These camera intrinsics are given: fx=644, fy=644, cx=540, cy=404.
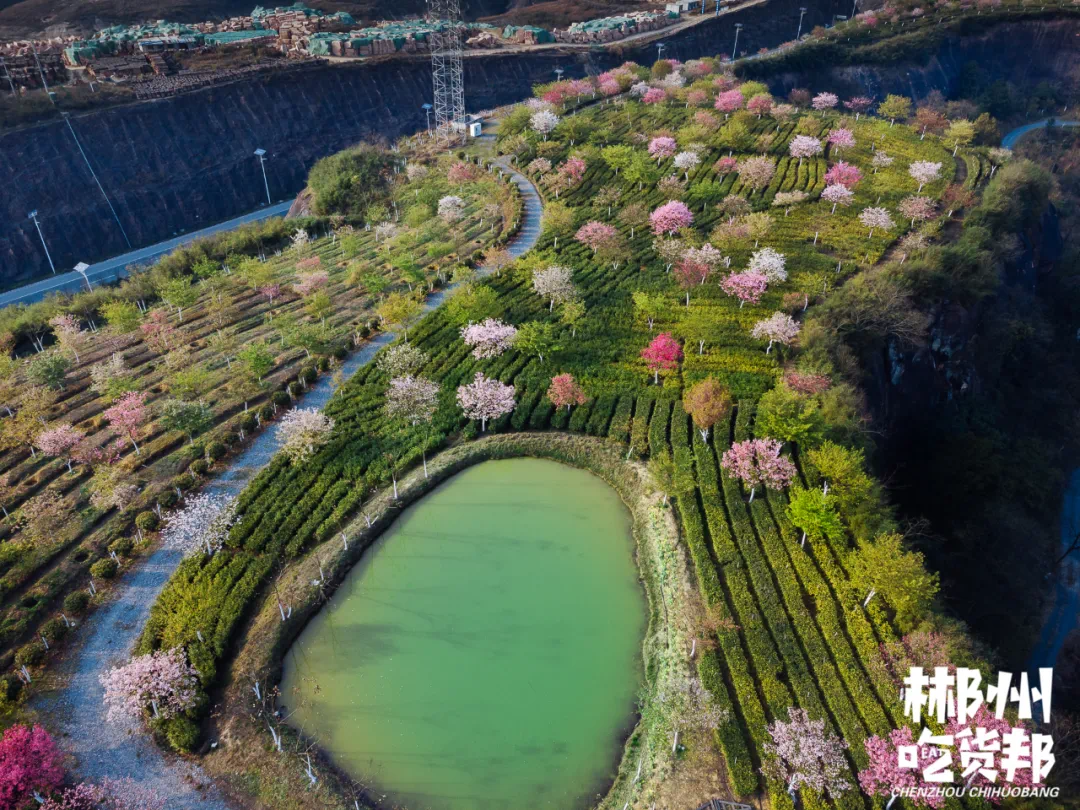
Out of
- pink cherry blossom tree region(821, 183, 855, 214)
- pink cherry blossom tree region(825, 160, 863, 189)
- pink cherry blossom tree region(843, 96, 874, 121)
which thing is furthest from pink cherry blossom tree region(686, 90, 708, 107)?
pink cherry blossom tree region(821, 183, 855, 214)

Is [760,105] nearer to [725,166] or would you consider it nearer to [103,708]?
[725,166]

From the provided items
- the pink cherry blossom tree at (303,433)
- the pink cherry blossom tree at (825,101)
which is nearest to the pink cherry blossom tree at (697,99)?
the pink cherry blossom tree at (825,101)

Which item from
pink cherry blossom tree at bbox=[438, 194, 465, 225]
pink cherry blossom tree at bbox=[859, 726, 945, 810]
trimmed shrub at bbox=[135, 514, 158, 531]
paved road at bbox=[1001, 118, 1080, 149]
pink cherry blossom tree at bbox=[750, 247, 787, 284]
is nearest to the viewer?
pink cherry blossom tree at bbox=[859, 726, 945, 810]

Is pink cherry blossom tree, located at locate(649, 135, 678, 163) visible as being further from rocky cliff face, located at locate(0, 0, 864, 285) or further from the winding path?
the winding path

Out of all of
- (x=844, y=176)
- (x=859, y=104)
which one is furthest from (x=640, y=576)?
(x=859, y=104)

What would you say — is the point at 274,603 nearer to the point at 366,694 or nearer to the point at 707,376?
the point at 366,694

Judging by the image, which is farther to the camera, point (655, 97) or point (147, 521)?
point (655, 97)

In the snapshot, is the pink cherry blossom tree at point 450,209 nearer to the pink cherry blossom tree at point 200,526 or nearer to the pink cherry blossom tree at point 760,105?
the pink cherry blossom tree at point 200,526
